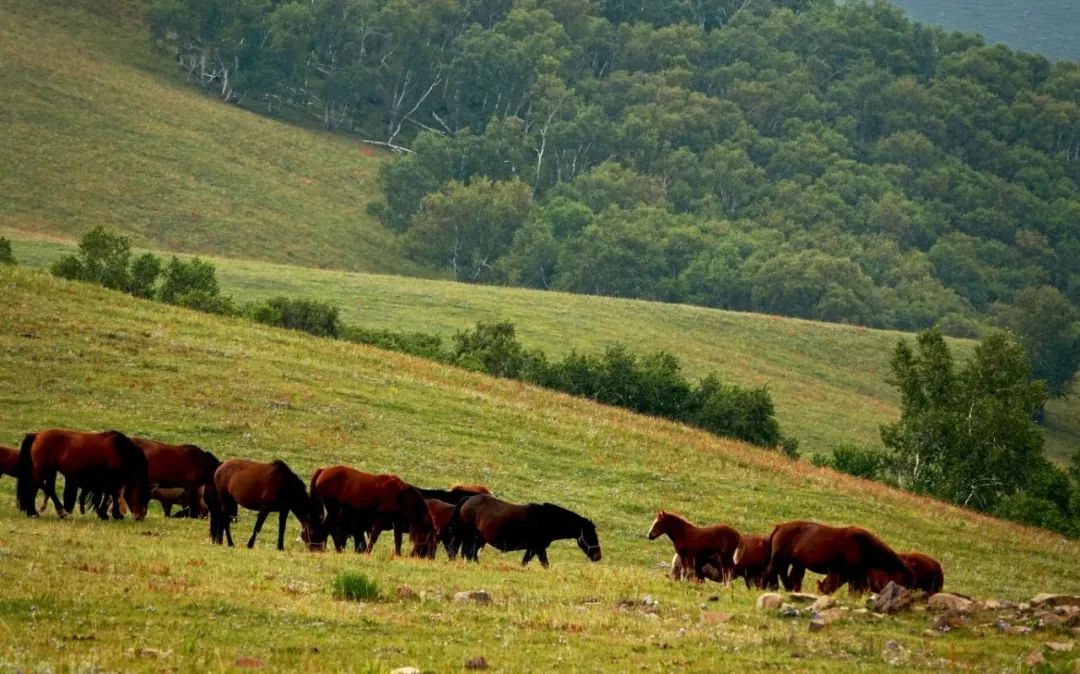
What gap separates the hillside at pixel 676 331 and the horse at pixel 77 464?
57.0m

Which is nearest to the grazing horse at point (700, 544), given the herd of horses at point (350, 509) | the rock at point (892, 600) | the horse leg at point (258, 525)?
the herd of horses at point (350, 509)

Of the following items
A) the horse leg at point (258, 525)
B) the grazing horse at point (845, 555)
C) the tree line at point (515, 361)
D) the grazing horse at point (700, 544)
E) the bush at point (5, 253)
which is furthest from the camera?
the bush at point (5, 253)

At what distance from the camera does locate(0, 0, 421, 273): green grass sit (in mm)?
112438

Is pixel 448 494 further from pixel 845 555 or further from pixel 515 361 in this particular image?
pixel 515 361

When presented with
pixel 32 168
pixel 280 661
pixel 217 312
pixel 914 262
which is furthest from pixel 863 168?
pixel 280 661

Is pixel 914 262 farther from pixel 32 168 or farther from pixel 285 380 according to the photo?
pixel 285 380

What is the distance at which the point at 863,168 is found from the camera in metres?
176

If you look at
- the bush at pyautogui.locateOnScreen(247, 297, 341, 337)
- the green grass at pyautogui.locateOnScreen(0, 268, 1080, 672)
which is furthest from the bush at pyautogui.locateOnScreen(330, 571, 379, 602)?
the bush at pyautogui.locateOnScreen(247, 297, 341, 337)

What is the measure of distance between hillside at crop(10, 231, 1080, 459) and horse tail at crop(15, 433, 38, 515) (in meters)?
56.9

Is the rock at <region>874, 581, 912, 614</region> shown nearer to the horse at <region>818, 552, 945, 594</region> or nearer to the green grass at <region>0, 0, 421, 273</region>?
the horse at <region>818, 552, 945, 594</region>

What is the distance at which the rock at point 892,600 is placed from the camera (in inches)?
704

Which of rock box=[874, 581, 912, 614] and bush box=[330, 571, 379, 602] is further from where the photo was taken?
rock box=[874, 581, 912, 614]

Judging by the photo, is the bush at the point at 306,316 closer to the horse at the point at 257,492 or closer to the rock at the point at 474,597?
the horse at the point at 257,492

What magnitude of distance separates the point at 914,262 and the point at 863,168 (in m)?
21.2
